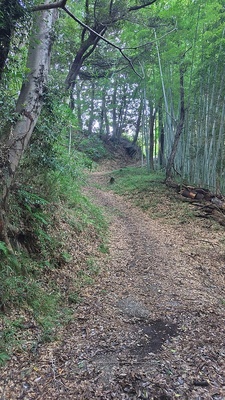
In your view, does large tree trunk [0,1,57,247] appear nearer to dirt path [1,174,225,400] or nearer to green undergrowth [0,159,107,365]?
green undergrowth [0,159,107,365]

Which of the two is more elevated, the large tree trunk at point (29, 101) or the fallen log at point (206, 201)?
the large tree trunk at point (29, 101)

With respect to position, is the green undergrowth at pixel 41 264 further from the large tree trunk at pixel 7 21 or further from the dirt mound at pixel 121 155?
the dirt mound at pixel 121 155

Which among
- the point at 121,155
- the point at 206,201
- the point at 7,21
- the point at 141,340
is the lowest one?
the point at 141,340

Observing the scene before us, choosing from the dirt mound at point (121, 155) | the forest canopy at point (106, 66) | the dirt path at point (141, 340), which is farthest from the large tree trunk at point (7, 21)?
the dirt mound at point (121, 155)

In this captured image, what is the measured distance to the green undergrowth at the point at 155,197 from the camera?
7.93 m

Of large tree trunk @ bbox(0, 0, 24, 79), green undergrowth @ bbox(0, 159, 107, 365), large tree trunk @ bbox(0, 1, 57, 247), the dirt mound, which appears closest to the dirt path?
green undergrowth @ bbox(0, 159, 107, 365)

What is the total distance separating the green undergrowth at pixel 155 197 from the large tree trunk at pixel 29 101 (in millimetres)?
5352

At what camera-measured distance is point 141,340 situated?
2619 mm

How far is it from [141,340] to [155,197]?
24.0 ft

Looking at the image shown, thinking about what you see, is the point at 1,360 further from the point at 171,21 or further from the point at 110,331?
the point at 171,21

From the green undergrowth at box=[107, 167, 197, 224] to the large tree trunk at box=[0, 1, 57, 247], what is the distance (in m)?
5.35

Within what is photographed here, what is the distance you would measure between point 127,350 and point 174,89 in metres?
9.87

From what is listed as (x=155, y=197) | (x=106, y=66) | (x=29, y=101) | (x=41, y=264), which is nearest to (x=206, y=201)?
(x=155, y=197)

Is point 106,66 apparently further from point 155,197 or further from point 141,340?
point 141,340
